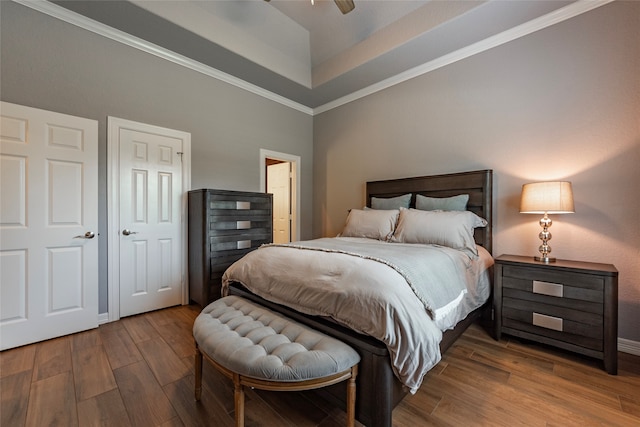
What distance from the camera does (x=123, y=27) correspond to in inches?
102

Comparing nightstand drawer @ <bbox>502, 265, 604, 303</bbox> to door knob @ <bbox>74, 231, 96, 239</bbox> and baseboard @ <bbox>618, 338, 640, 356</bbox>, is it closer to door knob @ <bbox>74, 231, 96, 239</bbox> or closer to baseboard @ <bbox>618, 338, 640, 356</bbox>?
baseboard @ <bbox>618, 338, 640, 356</bbox>

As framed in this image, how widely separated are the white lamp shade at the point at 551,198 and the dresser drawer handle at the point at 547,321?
2.71 feet

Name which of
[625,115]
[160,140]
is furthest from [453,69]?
[160,140]

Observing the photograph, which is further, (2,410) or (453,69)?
(453,69)

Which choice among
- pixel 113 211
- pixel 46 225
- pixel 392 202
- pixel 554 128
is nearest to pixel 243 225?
pixel 113 211

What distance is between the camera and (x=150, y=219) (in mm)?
2891

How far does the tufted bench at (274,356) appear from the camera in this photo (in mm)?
1127

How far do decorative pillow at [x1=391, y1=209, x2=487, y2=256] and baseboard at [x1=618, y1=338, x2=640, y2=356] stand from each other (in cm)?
127

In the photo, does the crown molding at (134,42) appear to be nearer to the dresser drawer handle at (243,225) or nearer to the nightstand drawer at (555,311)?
the dresser drawer handle at (243,225)

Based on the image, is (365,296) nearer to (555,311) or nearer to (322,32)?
(555,311)

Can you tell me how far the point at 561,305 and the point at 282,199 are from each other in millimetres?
3814

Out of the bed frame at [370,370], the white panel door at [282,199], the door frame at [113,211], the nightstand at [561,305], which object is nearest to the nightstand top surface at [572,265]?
the nightstand at [561,305]

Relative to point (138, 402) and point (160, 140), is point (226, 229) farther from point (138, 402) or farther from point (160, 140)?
point (138, 402)

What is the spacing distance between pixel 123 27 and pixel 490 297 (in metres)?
4.48
